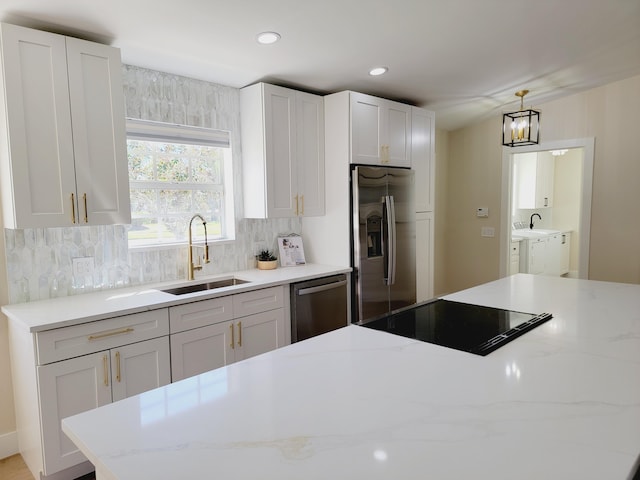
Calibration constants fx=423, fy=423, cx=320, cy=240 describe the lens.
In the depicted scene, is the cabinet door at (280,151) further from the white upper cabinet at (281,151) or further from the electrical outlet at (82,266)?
the electrical outlet at (82,266)

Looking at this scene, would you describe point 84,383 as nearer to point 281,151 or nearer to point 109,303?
point 109,303

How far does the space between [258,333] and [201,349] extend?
440 mm

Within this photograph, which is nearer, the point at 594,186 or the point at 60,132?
the point at 60,132

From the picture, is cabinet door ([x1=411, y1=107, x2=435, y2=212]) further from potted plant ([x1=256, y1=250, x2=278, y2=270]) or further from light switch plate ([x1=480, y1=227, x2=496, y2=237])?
potted plant ([x1=256, y1=250, x2=278, y2=270])

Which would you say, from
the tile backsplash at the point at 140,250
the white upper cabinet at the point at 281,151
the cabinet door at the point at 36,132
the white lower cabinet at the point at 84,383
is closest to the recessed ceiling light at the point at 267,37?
the white upper cabinet at the point at 281,151

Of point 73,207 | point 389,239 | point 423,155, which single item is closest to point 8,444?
point 73,207

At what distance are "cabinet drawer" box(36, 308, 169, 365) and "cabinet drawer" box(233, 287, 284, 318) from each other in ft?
1.62

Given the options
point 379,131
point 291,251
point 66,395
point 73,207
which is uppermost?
point 379,131

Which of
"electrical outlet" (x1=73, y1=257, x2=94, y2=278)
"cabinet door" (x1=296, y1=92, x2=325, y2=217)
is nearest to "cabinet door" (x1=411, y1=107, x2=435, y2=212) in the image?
"cabinet door" (x1=296, y1=92, x2=325, y2=217)

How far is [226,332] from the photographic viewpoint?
2.71m

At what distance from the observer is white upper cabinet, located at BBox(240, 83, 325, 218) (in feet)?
10.7

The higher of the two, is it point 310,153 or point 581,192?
point 310,153

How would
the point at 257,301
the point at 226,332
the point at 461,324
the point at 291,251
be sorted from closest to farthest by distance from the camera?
the point at 461,324 → the point at 226,332 → the point at 257,301 → the point at 291,251

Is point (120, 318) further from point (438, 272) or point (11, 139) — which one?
point (438, 272)
